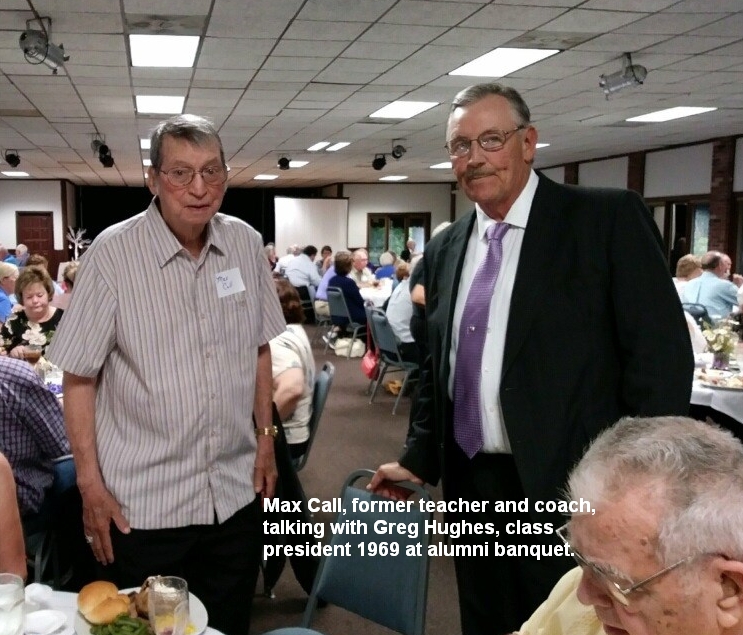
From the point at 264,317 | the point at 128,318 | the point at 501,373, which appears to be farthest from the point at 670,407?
the point at 128,318

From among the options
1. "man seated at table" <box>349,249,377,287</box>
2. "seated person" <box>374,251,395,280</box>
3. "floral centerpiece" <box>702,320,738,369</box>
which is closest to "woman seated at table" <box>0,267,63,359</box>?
"floral centerpiece" <box>702,320,738,369</box>

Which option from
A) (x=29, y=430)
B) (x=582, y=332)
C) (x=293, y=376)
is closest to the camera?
(x=582, y=332)

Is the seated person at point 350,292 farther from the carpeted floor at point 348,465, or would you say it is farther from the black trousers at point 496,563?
the black trousers at point 496,563

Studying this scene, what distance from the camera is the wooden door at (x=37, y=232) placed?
18.1 metres

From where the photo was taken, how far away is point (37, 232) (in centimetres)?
1827

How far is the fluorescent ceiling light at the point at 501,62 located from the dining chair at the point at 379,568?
4336 millimetres

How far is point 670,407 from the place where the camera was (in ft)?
A: 5.27

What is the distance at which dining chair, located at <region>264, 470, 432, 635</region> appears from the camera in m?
1.83

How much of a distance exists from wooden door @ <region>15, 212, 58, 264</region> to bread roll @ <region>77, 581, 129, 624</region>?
18001 millimetres

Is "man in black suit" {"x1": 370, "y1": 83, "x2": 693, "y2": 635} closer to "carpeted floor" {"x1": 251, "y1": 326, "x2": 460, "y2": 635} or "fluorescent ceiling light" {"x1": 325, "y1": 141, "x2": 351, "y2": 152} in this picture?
"carpeted floor" {"x1": 251, "y1": 326, "x2": 460, "y2": 635}

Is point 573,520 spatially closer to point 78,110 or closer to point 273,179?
point 78,110

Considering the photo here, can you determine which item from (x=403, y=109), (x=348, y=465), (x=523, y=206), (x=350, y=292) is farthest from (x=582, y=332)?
(x=350, y=292)

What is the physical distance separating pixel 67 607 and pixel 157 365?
21.8 inches

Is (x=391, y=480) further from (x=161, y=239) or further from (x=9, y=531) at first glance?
(x=9, y=531)
